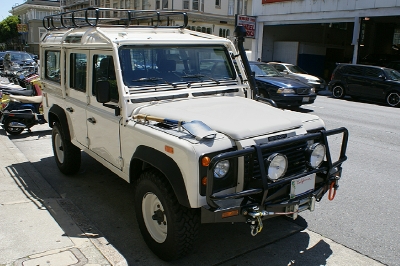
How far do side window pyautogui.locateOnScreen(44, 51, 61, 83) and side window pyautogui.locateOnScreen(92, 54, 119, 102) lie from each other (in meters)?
1.47

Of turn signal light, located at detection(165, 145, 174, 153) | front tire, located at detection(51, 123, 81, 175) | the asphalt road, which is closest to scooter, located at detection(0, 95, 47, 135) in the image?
the asphalt road

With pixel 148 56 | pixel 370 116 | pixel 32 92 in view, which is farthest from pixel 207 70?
pixel 370 116

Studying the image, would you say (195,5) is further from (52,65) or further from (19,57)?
(52,65)

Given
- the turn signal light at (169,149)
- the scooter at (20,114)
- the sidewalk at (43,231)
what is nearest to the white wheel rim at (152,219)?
the sidewalk at (43,231)

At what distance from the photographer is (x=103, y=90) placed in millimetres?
4137

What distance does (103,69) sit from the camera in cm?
466

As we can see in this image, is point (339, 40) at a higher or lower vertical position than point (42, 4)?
lower

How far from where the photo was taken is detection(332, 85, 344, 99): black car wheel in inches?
719

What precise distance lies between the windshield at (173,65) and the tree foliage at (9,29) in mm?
84623

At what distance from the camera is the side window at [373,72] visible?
Result: 1684 cm

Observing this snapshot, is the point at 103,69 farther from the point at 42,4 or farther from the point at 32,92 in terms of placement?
the point at 42,4

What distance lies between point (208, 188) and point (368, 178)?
4.15 metres

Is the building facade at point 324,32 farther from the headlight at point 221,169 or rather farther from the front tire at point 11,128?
the headlight at point 221,169

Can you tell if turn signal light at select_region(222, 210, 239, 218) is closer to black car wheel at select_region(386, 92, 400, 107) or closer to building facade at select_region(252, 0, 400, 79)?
black car wheel at select_region(386, 92, 400, 107)
